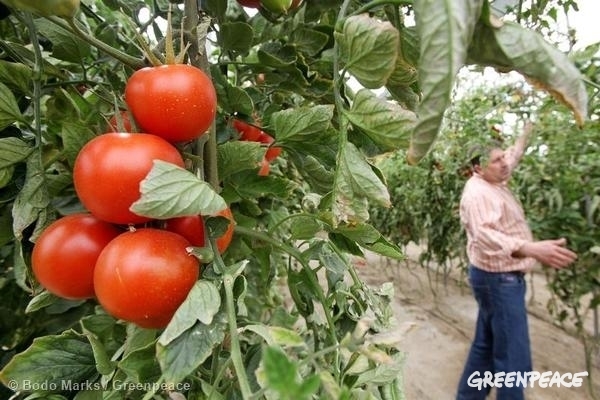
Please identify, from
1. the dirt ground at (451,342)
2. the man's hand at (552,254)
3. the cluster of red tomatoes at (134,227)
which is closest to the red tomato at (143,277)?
the cluster of red tomatoes at (134,227)

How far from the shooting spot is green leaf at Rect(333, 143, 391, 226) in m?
0.34

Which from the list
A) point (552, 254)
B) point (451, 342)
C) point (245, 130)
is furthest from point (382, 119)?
point (451, 342)

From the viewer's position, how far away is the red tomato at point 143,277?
0.32m

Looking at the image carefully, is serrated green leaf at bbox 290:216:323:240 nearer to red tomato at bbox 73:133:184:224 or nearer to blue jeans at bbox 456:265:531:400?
red tomato at bbox 73:133:184:224

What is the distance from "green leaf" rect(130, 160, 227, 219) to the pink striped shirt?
1.77m

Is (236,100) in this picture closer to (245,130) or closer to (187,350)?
(245,130)

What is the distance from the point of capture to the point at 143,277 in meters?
0.32

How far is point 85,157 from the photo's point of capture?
340mm

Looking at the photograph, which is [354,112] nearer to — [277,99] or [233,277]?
[233,277]

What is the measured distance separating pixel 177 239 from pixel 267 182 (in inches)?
6.4

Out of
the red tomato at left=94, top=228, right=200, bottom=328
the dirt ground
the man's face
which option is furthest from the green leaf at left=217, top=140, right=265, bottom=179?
the dirt ground

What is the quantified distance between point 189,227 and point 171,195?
77 millimetres

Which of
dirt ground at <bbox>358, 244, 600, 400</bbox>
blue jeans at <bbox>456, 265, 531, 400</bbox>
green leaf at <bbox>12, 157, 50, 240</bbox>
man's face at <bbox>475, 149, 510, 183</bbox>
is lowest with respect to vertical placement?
dirt ground at <bbox>358, 244, 600, 400</bbox>

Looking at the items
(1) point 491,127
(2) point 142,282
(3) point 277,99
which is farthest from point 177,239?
(1) point 491,127
